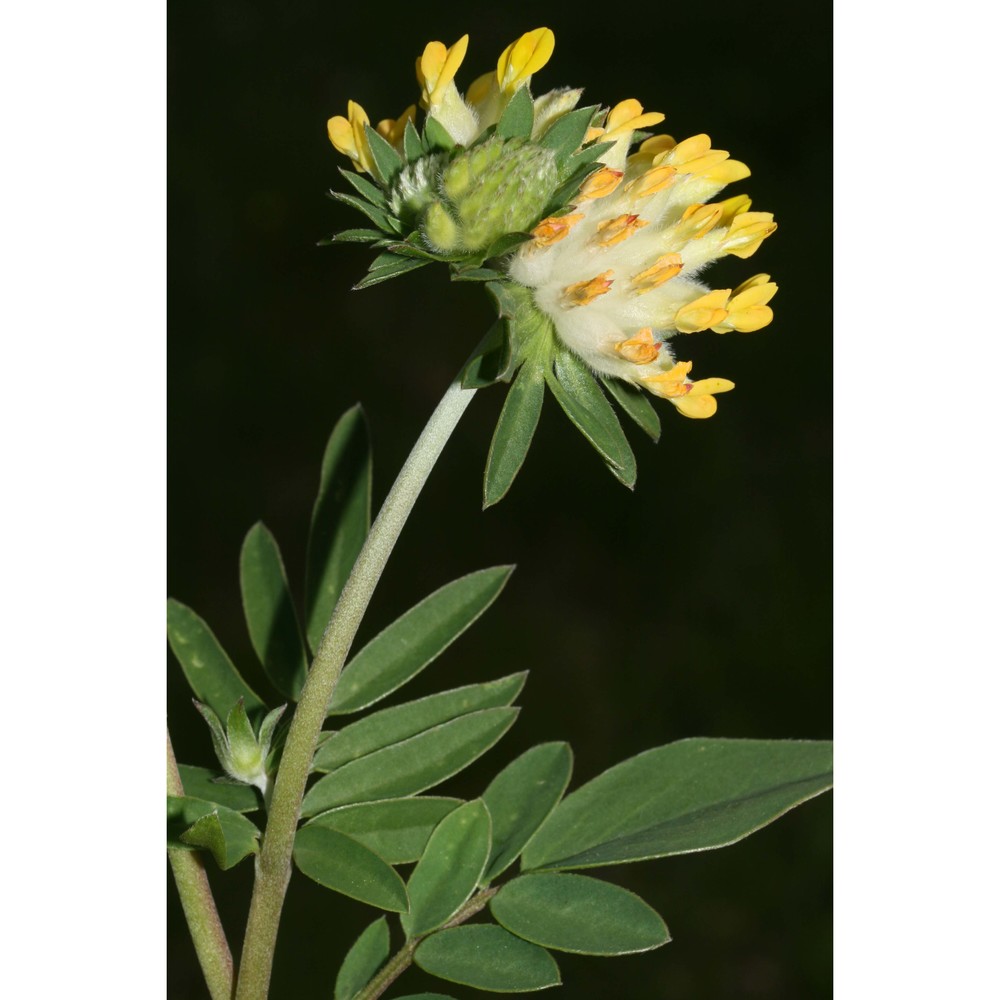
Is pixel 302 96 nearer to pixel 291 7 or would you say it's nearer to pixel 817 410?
pixel 291 7

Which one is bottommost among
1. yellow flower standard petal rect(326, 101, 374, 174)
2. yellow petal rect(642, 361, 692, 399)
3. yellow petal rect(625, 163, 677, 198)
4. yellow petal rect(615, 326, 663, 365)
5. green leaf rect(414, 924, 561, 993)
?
green leaf rect(414, 924, 561, 993)

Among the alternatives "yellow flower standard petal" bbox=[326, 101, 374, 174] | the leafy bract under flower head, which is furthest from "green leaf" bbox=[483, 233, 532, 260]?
"yellow flower standard petal" bbox=[326, 101, 374, 174]

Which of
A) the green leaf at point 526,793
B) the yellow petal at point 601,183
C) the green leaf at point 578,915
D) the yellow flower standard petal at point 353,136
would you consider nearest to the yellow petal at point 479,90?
the yellow flower standard petal at point 353,136

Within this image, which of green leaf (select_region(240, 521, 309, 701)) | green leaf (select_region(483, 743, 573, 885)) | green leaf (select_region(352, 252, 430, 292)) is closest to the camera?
green leaf (select_region(352, 252, 430, 292))

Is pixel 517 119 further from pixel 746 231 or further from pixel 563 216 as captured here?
pixel 746 231

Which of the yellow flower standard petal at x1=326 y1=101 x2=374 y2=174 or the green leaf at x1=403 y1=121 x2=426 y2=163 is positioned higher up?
the yellow flower standard petal at x1=326 y1=101 x2=374 y2=174

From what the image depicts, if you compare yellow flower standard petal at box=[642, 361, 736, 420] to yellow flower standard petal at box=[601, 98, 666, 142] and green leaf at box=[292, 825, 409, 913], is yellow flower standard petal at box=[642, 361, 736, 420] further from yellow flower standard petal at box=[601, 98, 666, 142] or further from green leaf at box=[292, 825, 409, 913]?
green leaf at box=[292, 825, 409, 913]

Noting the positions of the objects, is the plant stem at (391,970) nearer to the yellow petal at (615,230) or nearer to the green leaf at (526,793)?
the green leaf at (526,793)
